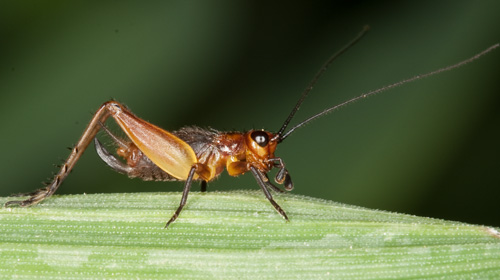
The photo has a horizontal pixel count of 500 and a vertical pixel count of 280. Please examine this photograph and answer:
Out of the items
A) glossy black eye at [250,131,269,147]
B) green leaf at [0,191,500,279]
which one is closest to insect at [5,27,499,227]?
glossy black eye at [250,131,269,147]

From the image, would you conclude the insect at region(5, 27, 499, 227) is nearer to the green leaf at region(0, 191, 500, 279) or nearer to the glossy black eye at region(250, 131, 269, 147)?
the glossy black eye at region(250, 131, 269, 147)

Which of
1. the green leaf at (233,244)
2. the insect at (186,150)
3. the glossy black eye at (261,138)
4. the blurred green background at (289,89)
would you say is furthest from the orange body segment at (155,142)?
the blurred green background at (289,89)

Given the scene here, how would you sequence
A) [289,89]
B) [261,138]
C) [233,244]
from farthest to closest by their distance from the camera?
[289,89]
[261,138]
[233,244]

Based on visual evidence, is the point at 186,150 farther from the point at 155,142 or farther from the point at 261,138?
the point at 261,138

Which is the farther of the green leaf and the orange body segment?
the orange body segment

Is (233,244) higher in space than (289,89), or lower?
lower

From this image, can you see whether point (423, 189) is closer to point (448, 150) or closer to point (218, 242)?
point (448, 150)

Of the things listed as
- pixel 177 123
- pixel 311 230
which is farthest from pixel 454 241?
pixel 177 123

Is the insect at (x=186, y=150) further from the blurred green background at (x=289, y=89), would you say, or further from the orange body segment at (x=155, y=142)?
the blurred green background at (x=289, y=89)

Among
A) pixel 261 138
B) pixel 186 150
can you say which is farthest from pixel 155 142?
pixel 261 138
